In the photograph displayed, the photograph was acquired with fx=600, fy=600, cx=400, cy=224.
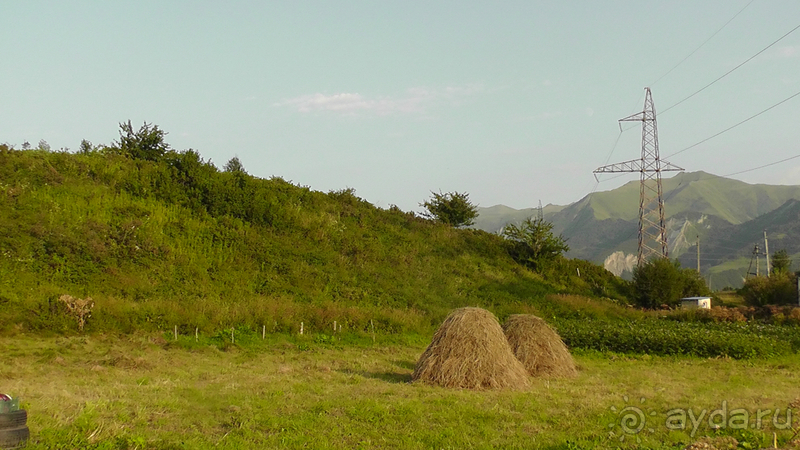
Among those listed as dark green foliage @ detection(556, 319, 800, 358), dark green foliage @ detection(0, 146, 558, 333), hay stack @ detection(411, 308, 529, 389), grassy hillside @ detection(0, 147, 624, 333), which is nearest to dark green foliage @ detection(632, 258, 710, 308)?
grassy hillside @ detection(0, 147, 624, 333)

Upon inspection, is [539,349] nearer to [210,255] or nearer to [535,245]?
[210,255]

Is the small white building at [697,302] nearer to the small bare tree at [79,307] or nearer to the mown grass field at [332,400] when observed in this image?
the mown grass field at [332,400]

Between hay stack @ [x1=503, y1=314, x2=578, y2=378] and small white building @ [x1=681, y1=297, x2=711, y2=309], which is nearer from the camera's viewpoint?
hay stack @ [x1=503, y1=314, x2=578, y2=378]

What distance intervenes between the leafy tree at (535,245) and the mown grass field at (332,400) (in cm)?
2347

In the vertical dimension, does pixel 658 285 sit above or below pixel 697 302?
above

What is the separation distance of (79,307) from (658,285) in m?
32.9

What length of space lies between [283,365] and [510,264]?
2736 centimetres

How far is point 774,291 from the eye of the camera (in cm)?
3950

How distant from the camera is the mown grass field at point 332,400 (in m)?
9.21

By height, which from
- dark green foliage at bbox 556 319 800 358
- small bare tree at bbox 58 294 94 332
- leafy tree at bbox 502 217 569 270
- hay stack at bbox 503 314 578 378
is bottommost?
dark green foliage at bbox 556 319 800 358

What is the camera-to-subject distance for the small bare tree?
2070 cm

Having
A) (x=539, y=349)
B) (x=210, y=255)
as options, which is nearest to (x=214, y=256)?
(x=210, y=255)

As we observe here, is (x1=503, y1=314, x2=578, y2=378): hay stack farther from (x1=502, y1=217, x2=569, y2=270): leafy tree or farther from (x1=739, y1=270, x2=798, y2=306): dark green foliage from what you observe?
(x1=739, y1=270, x2=798, y2=306): dark green foliage

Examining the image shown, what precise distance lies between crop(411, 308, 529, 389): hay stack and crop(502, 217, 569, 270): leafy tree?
29.1 m
